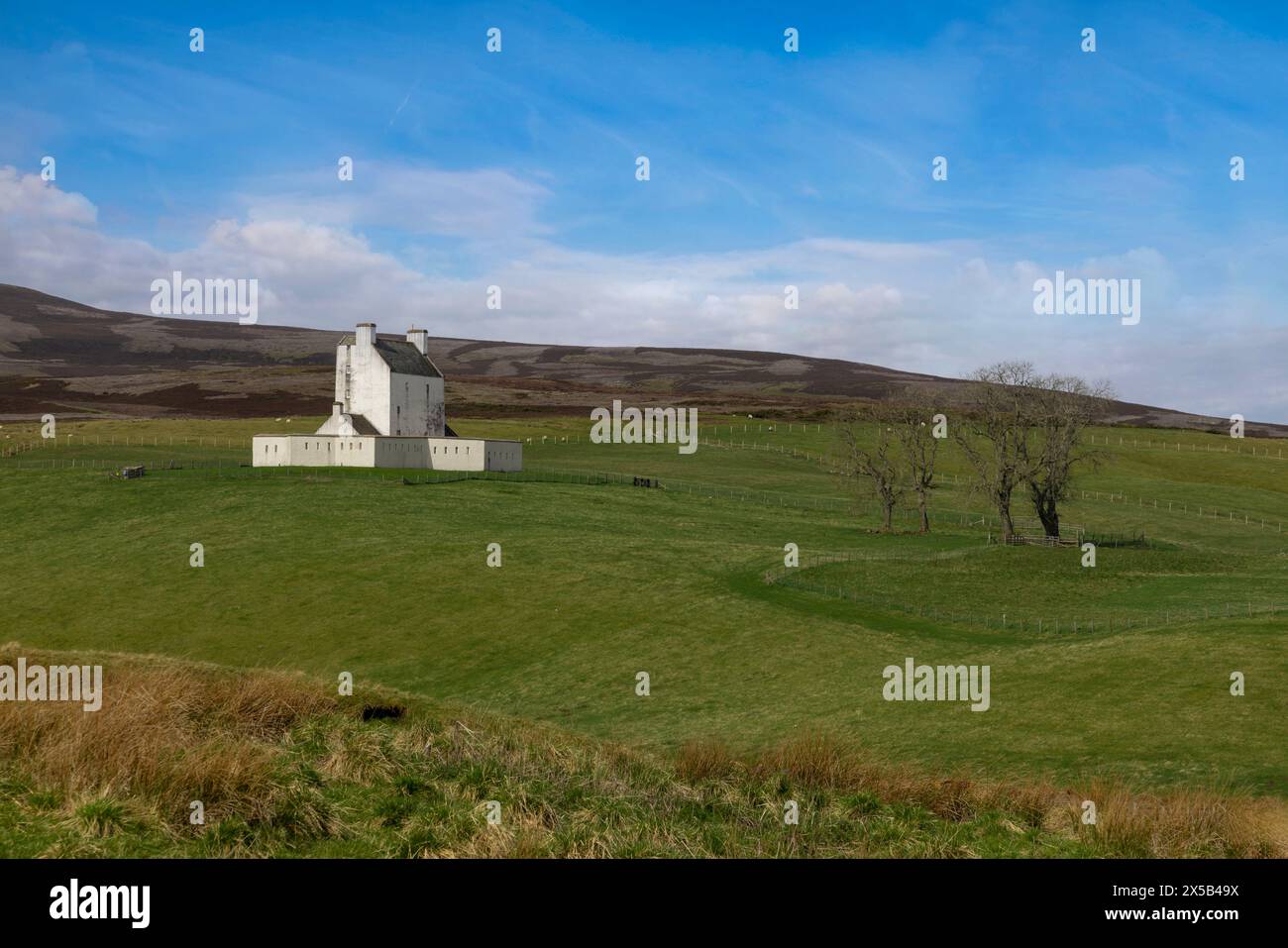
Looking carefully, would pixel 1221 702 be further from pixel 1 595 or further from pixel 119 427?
pixel 119 427

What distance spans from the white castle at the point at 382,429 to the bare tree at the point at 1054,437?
47197 mm

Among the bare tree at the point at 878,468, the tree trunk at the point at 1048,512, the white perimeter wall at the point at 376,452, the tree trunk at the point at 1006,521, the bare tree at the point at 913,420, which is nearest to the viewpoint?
the tree trunk at the point at 1006,521

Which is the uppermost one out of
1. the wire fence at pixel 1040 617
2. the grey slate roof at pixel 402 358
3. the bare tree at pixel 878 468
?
the grey slate roof at pixel 402 358

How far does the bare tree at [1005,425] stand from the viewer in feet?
234

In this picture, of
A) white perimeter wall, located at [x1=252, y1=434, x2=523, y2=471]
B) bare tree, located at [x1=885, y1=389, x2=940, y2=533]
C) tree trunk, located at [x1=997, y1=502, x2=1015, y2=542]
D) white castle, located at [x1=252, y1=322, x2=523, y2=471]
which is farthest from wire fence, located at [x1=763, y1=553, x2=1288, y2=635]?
white castle, located at [x1=252, y1=322, x2=523, y2=471]

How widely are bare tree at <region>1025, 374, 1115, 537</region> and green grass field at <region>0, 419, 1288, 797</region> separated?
5255 mm

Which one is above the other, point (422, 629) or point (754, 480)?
point (754, 480)

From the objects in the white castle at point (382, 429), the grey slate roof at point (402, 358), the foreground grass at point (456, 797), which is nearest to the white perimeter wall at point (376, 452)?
the white castle at point (382, 429)

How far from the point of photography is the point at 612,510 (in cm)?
7750

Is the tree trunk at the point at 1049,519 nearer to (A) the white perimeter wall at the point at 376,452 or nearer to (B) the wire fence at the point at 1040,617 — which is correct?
(B) the wire fence at the point at 1040,617

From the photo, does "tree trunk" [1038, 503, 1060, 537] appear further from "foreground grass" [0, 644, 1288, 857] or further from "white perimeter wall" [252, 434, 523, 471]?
"foreground grass" [0, 644, 1288, 857]

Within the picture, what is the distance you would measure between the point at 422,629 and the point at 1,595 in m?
21.6

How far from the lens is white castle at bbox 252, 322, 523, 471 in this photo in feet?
315
